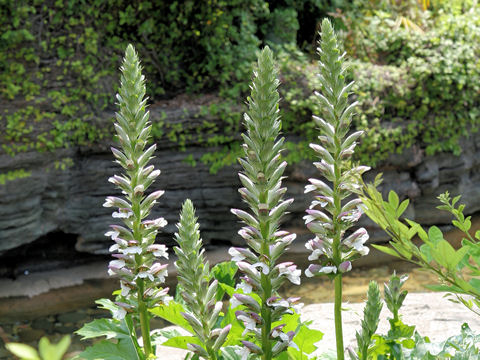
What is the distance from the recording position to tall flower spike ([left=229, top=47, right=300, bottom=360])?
1.38 metres

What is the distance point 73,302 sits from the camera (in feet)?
20.9

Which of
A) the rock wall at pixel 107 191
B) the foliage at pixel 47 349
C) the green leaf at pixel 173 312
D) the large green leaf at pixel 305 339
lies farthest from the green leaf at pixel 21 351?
the rock wall at pixel 107 191

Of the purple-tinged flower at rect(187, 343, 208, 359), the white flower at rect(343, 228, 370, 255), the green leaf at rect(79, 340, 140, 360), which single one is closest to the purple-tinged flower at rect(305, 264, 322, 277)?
the white flower at rect(343, 228, 370, 255)

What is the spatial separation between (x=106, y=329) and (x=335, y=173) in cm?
100

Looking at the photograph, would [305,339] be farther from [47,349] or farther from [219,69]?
[219,69]

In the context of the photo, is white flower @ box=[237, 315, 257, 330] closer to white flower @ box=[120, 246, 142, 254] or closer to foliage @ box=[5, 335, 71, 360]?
white flower @ box=[120, 246, 142, 254]

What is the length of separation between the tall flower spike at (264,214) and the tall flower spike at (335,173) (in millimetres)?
174

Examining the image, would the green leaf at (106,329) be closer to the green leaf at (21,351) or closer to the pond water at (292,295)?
the green leaf at (21,351)

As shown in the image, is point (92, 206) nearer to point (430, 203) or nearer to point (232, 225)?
point (232, 225)

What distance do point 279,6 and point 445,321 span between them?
21.9ft

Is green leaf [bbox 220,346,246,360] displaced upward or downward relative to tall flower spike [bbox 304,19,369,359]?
downward

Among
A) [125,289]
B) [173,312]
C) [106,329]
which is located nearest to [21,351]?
[125,289]

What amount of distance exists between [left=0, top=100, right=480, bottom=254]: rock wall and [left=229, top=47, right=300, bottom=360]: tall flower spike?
18.5ft

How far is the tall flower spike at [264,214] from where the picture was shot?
54.4 inches
